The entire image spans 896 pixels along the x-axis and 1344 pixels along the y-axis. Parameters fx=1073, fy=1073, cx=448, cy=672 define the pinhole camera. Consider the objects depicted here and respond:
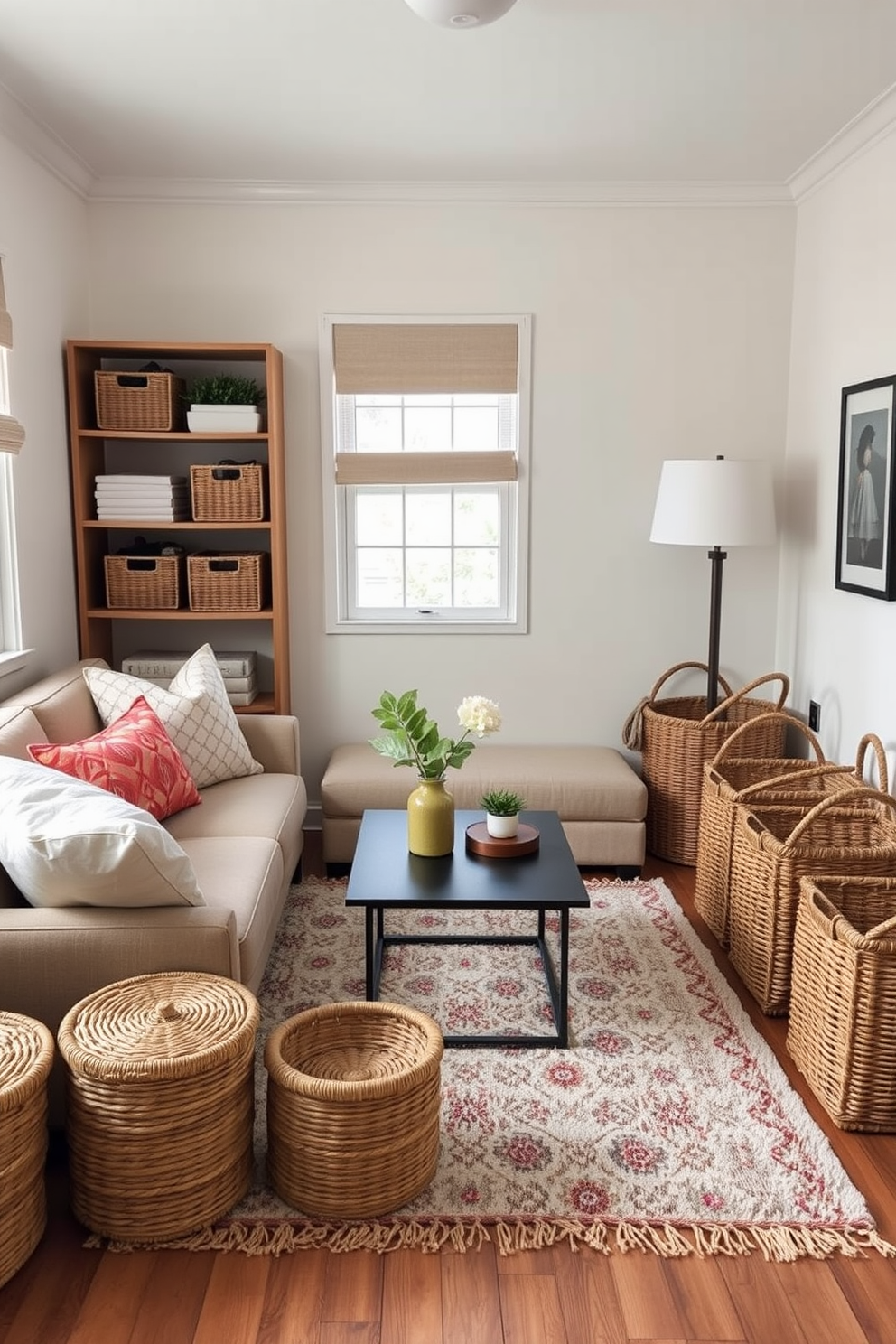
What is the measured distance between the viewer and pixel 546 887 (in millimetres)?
2756

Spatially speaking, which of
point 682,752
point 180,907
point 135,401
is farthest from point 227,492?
point 180,907

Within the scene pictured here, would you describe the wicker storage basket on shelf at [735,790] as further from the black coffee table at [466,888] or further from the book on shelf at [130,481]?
the book on shelf at [130,481]

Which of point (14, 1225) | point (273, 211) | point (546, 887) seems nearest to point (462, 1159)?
point (546, 887)

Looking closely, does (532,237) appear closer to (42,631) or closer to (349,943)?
(42,631)

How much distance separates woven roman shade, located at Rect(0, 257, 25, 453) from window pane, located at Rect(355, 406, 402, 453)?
1419 mm

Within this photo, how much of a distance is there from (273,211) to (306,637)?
5.49 feet

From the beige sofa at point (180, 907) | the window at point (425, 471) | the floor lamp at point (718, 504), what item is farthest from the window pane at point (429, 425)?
the beige sofa at point (180, 907)

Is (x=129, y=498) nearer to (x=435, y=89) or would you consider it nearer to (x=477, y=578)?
(x=477, y=578)

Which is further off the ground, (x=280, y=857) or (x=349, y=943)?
(x=280, y=857)

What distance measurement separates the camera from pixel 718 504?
3.92 m

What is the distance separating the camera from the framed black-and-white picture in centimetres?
336

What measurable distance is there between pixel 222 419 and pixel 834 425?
225 centimetres

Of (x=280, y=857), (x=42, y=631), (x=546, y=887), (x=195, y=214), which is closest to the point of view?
(x=546, y=887)

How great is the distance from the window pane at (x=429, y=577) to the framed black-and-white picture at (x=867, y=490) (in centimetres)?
155
